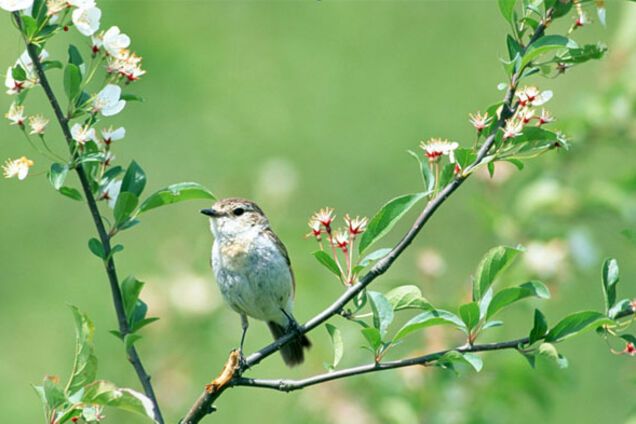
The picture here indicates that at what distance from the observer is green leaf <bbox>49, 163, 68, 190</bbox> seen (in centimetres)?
238

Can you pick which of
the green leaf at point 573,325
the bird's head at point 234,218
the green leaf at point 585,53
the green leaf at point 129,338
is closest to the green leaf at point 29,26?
the green leaf at point 129,338

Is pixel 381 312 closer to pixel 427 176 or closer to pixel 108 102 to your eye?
pixel 427 176

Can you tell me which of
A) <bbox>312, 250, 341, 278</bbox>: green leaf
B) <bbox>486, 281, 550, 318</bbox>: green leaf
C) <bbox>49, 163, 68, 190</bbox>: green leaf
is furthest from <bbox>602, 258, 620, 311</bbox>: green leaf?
<bbox>49, 163, 68, 190</bbox>: green leaf

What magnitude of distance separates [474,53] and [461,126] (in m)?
→ 1.46

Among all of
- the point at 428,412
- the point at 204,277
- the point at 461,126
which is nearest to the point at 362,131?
Result: the point at 461,126

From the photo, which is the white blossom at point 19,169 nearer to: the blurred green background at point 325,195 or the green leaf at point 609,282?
the blurred green background at point 325,195

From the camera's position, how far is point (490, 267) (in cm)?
249

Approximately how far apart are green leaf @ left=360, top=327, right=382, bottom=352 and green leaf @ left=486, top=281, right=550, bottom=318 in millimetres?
288

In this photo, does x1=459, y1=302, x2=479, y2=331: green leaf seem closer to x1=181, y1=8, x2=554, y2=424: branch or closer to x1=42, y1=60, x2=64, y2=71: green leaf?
x1=181, y1=8, x2=554, y2=424: branch

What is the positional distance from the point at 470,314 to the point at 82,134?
1.04m

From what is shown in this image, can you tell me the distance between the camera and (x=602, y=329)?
8.08 ft

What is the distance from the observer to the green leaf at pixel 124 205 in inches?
98.6

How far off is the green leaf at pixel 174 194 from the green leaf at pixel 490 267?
713 millimetres

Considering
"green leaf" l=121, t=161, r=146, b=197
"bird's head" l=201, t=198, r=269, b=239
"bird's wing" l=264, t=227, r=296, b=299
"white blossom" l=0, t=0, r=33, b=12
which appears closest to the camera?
"white blossom" l=0, t=0, r=33, b=12
